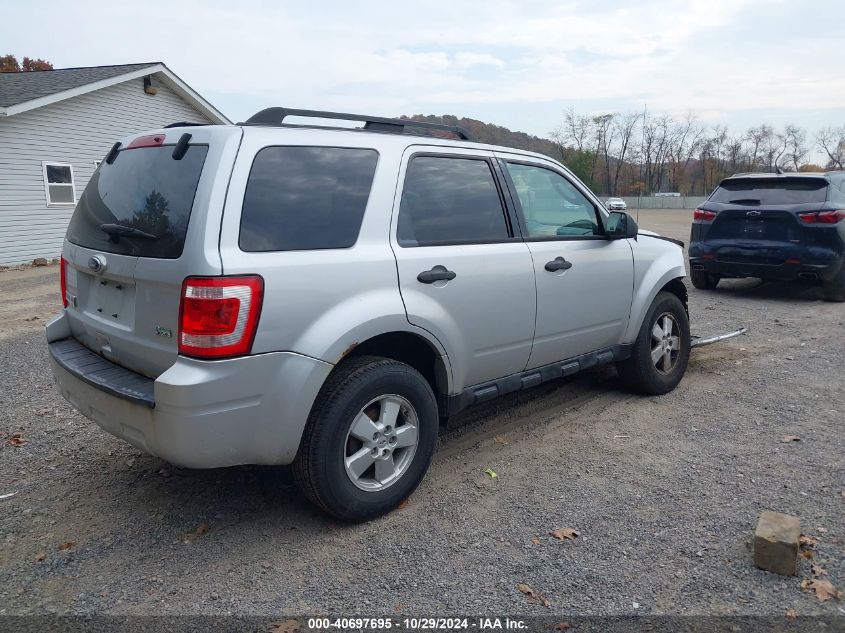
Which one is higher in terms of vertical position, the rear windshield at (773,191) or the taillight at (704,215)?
the rear windshield at (773,191)

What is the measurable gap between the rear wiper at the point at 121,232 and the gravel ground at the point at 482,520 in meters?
1.45

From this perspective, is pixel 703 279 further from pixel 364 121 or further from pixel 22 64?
pixel 22 64

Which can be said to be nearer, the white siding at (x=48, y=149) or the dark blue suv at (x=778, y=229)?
the dark blue suv at (x=778, y=229)

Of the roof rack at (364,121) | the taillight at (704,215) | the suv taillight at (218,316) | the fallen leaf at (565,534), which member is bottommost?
the fallen leaf at (565,534)

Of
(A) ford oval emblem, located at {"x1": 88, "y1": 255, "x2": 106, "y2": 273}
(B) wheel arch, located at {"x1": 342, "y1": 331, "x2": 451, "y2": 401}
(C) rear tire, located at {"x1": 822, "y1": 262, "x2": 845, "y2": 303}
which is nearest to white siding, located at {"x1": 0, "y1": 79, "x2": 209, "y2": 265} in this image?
(A) ford oval emblem, located at {"x1": 88, "y1": 255, "x2": 106, "y2": 273}

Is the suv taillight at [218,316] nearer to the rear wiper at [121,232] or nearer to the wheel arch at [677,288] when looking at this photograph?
the rear wiper at [121,232]

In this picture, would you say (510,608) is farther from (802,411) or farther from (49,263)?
(49,263)

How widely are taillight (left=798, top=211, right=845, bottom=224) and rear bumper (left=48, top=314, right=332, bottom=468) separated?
322 inches

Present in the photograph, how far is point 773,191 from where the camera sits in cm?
927

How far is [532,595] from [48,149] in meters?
16.6

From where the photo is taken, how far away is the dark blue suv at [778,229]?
880cm

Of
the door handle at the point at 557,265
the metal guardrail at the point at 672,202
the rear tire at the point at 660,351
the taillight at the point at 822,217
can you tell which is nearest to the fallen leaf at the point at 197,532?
the door handle at the point at 557,265

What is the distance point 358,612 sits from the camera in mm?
2664

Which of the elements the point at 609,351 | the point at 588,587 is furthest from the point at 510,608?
the point at 609,351
